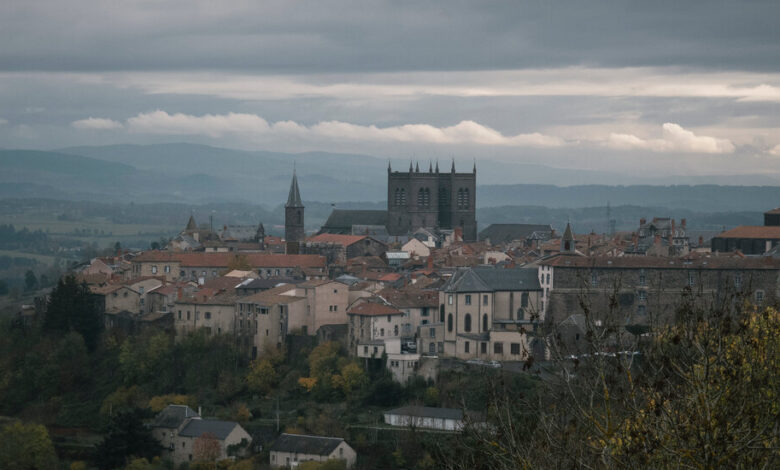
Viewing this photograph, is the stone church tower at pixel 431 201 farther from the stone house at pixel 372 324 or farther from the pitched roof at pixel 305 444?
the pitched roof at pixel 305 444

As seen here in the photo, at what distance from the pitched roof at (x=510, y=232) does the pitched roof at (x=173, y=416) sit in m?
74.1

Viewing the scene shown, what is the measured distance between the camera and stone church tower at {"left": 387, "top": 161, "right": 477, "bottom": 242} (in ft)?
451

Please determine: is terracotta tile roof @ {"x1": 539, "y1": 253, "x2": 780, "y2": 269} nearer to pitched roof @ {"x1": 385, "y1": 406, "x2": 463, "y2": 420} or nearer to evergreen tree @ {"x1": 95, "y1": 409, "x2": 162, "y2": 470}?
pitched roof @ {"x1": 385, "y1": 406, "x2": 463, "y2": 420}

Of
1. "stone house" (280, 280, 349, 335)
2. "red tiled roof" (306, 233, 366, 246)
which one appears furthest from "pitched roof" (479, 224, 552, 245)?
"stone house" (280, 280, 349, 335)

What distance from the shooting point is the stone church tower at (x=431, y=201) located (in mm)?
137500

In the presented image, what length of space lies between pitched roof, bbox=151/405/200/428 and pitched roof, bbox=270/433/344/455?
6408 millimetres

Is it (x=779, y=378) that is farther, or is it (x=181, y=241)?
(x=181, y=241)

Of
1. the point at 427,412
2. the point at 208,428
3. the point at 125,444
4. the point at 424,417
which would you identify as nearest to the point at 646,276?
the point at 427,412

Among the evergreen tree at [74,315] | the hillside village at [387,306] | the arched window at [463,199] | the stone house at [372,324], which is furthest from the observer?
the arched window at [463,199]

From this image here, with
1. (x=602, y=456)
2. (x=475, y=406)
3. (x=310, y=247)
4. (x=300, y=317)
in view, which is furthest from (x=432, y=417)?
(x=310, y=247)

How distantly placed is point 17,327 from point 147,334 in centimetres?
1113

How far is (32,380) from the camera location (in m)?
68.5

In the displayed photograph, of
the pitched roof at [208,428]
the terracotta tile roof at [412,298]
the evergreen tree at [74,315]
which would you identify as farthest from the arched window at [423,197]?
the pitched roof at [208,428]

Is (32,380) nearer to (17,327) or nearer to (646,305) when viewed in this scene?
(17,327)
